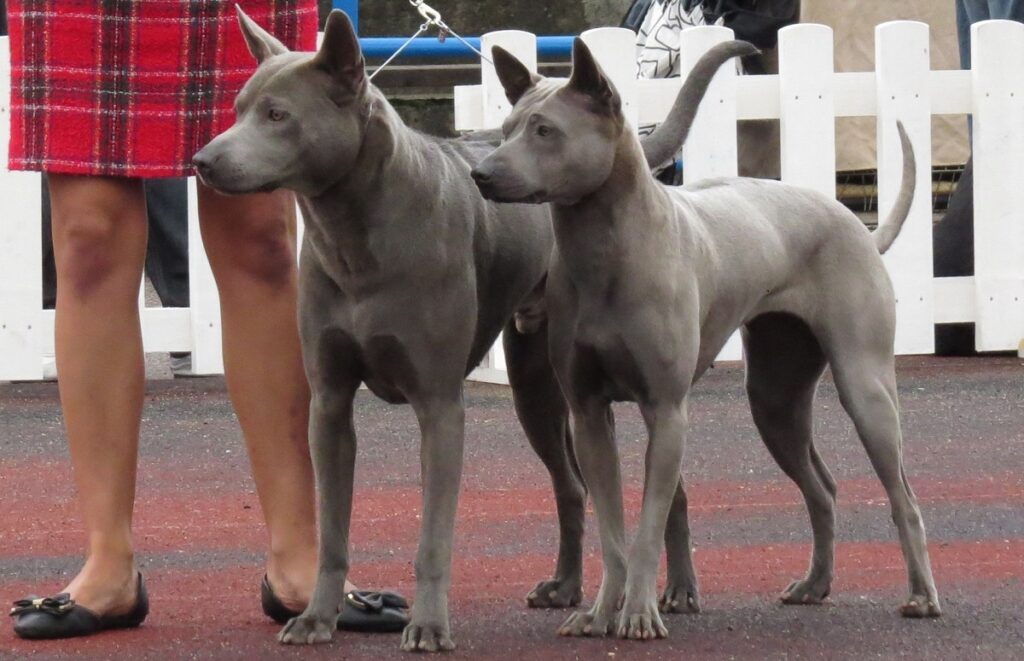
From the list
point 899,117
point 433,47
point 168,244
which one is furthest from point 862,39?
point 168,244

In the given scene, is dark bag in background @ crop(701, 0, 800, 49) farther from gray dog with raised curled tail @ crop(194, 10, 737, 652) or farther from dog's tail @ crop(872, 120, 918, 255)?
gray dog with raised curled tail @ crop(194, 10, 737, 652)

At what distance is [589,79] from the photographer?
3791mm

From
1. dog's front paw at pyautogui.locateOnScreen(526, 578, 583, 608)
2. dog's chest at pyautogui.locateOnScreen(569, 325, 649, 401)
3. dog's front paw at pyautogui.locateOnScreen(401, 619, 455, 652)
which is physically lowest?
dog's front paw at pyautogui.locateOnScreen(526, 578, 583, 608)

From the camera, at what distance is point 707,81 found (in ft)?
14.4

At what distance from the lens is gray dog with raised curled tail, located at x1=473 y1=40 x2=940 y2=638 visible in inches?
150

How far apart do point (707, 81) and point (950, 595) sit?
4.59ft

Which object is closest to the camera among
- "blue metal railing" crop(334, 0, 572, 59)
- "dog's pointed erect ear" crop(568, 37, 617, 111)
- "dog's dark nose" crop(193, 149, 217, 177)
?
"dog's dark nose" crop(193, 149, 217, 177)

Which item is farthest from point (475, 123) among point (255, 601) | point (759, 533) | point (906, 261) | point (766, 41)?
point (255, 601)

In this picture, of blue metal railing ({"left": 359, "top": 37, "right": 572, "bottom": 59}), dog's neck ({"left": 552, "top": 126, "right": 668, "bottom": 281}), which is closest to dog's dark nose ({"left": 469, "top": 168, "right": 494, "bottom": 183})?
dog's neck ({"left": 552, "top": 126, "right": 668, "bottom": 281})

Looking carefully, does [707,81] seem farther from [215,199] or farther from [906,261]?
[906,261]

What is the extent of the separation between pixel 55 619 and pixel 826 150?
16.9ft

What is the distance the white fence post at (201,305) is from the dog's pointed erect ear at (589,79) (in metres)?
4.29

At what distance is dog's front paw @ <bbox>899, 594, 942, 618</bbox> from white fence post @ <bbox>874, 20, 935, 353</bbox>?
416cm

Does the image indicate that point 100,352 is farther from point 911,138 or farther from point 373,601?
point 911,138
